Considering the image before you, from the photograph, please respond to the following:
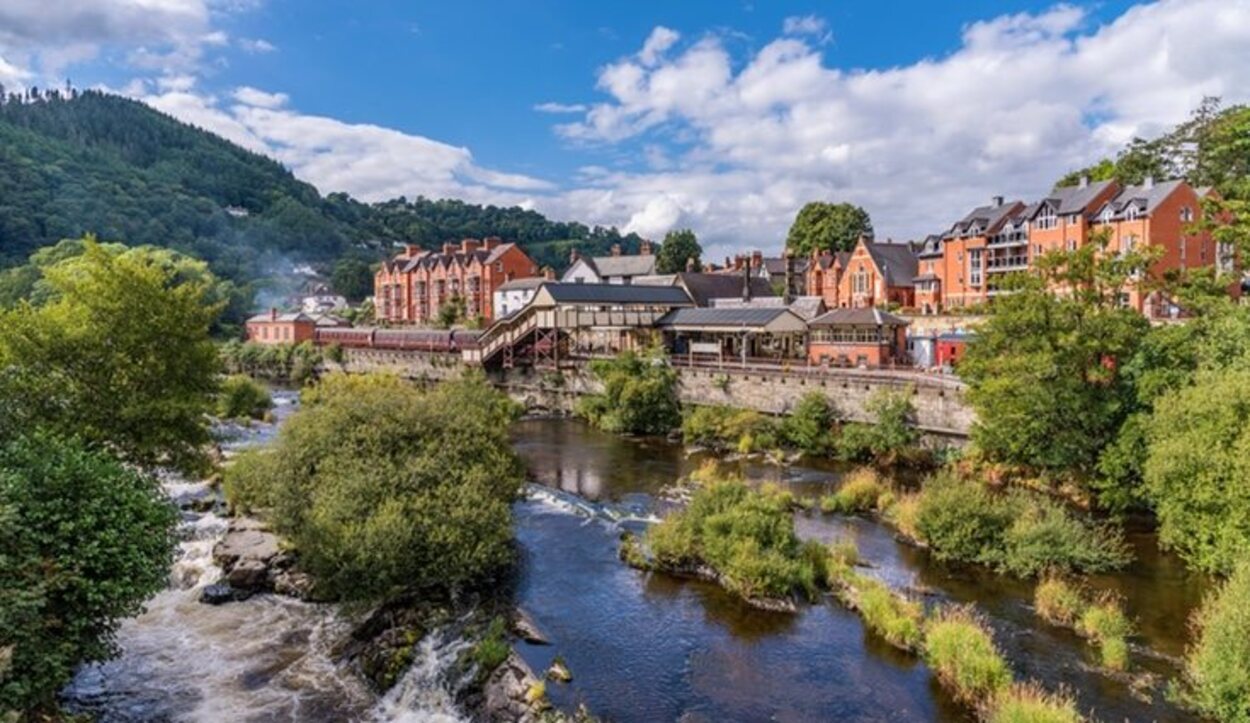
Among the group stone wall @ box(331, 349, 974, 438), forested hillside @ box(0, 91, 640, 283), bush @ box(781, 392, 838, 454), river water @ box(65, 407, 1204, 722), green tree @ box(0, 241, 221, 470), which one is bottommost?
river water @ box(65, 407, 1204, 722)

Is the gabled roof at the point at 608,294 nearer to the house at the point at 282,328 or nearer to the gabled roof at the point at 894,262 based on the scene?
the gabled roof at the point at 894,262

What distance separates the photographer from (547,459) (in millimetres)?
36219

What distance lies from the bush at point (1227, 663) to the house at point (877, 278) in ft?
171

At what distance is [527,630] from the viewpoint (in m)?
16.7

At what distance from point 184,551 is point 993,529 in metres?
24.0

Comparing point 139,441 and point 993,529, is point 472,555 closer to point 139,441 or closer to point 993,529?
point 139,441

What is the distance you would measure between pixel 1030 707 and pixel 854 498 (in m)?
14.2

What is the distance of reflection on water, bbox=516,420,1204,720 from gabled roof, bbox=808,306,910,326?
2204cm

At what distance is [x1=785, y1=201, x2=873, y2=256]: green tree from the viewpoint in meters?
82.5

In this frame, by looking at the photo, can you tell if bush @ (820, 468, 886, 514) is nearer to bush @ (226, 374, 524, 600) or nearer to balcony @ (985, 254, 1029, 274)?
bush @ (226, 374, 524, 600)

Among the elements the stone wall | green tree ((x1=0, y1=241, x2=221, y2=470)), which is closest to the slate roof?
the stone wall

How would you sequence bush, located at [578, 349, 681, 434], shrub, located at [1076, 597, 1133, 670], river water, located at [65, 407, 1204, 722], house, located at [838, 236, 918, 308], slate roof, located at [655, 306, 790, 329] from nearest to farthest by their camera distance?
river water, located at [65, 407, 1204, 722]
shrub, located at [1076, 597, 1133, 670]
bush, located at [578, 349, 681, 434]
slate roof, located at [655, 306, 790, 329]
house, located at [838, 236, 918, 308]

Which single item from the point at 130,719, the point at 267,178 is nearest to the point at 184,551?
the point at 130,719

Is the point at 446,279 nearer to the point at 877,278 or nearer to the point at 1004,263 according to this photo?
the point at 877,278
